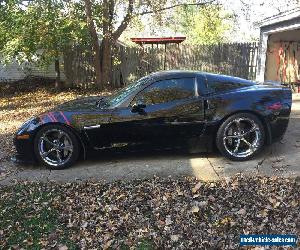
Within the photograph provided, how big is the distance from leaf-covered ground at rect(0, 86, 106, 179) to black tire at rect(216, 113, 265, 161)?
350 centimetres

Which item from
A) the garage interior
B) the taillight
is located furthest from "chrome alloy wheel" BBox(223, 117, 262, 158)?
the garage interior

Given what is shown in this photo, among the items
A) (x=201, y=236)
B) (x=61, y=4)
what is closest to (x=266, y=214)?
(x=201, y=236)

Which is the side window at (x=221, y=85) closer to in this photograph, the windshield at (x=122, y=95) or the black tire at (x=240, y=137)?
the black tire at (x=240, y=137)

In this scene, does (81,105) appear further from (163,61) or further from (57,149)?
(163,61)

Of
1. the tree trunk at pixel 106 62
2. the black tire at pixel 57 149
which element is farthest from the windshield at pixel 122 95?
the tree trunk at pixel 106 62

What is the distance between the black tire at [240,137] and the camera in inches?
254

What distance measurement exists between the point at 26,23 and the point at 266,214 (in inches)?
491

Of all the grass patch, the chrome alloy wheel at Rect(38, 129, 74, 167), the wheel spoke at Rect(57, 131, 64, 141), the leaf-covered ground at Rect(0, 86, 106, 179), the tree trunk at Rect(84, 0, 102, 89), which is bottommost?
the grass patch

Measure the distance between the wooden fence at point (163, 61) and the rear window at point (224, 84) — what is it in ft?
37.2

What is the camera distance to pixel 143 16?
664 inches

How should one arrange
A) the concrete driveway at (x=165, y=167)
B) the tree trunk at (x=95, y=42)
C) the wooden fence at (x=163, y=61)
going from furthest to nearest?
1. the wooden fence at (x=163, y=61)
2. the tree trunk at (x=95, y=42)
3. the concrete driveway at (x=165, y=167)

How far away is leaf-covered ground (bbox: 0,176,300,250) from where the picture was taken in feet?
15.5

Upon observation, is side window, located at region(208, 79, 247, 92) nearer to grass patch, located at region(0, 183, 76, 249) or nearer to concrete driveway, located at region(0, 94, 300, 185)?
concrete driveway, located at region(0, 94, 300, 185)

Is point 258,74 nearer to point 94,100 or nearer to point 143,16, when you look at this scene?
point 143,16
